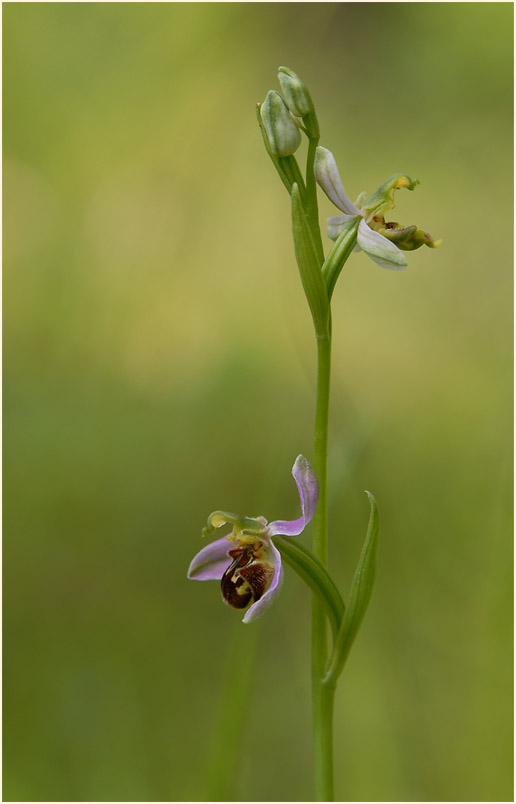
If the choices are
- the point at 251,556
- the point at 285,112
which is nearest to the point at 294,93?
the point at 285,112

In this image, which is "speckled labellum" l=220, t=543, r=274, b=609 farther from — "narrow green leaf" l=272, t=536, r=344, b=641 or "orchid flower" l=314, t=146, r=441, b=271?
"orchid flower" l=314, t=146, r=441, b=271

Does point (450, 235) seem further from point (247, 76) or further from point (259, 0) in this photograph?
point (259, 0)

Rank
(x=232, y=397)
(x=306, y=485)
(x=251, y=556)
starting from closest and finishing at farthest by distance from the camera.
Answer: (x=306, y=485), (x=251, y=556), (x=232, y=397)

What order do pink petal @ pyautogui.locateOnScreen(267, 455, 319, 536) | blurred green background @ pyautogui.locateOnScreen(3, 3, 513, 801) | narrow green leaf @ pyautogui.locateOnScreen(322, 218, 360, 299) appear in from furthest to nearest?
blurred green background @ pyautogui.locateOnScreen(3, 3, 513, 801)
narrow green leaf @ pyautogui.locateOnScreen(322, 218, 360, 299)
pink petal @ pyautogui.locateOnScreen(267, 455, 319, 536)

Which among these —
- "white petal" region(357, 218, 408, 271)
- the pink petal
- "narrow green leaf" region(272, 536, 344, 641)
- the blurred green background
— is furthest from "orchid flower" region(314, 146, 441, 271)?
the blurred green background

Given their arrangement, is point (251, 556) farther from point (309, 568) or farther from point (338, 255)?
point (338, 255)

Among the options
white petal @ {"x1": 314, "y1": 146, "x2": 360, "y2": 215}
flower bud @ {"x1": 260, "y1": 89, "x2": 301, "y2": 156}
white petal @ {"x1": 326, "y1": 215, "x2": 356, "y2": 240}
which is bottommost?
white petal @ {"x1": 326, "y1": 215, "x2": 356, "y2": 240}
